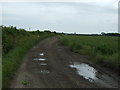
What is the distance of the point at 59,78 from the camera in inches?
554

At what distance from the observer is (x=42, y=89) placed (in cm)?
1127

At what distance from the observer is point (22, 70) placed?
53.9 feet

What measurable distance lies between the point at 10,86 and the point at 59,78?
9.97ft

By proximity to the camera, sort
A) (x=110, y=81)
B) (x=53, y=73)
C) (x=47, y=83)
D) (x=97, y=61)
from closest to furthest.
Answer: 1. (x=47, y=83)
2. (x=110, y=81)
3. (x=53, y=73)
4. (x=97, y=61)

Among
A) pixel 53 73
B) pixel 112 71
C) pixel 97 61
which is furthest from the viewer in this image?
pixel 97 61

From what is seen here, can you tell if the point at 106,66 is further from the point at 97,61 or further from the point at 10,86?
the point at 10,86

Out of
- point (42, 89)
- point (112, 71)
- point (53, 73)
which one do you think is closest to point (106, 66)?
point (112, 71)

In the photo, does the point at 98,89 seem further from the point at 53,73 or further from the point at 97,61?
the point at 97,61

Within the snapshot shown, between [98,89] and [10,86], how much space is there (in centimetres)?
366

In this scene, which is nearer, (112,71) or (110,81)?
(110,81)

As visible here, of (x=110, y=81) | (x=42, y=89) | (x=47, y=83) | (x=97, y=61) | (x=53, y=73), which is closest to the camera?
(x=42, y=89)

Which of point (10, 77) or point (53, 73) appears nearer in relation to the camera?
point (10, 77)

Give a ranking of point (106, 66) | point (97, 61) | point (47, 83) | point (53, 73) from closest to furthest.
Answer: point (47, 83) → point (53, 73) → point (106, 66) → point (97, 61)

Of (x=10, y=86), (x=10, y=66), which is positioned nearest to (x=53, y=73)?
(x=10, y=66)
